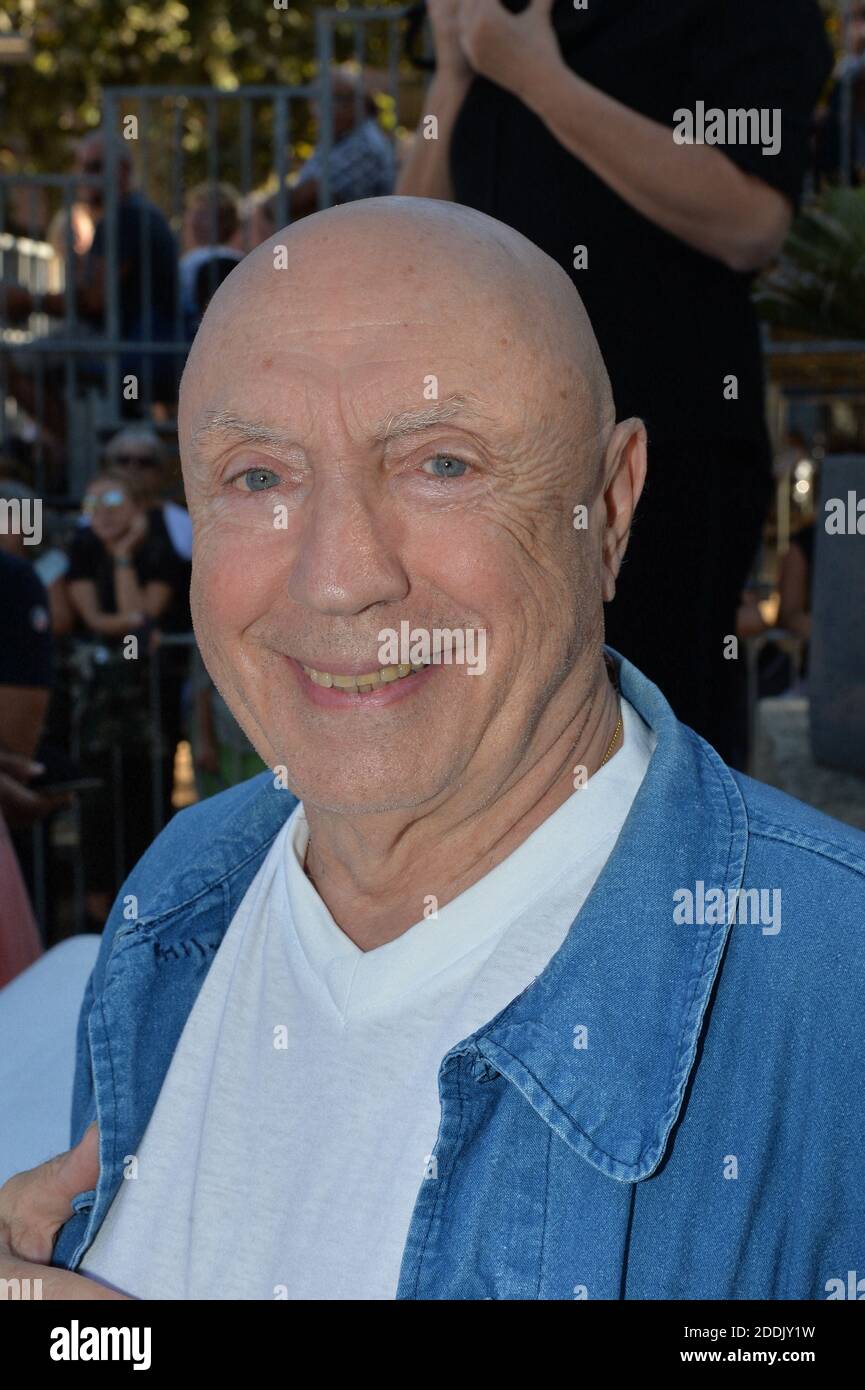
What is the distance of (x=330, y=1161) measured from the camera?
5.47ft

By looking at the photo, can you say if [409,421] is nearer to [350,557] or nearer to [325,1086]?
[350,557]

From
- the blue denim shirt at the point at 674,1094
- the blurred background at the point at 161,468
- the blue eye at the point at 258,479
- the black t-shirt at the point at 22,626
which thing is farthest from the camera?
the black t-shirt at the point at 22,626

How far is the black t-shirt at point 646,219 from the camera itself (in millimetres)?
2611

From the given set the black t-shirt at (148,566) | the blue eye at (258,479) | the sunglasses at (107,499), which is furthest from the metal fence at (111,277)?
the blue eye at (258,479)

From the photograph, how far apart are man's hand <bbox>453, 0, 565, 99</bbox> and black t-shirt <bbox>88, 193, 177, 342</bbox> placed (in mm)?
5341

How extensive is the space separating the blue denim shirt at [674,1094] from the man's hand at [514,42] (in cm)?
143

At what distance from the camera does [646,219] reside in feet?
8.89

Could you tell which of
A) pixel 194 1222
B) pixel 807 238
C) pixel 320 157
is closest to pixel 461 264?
pixel 194 1222

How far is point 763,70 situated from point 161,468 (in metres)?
3.99

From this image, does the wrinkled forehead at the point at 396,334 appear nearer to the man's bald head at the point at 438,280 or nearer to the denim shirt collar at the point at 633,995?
the man's bald head at the point at 438,280

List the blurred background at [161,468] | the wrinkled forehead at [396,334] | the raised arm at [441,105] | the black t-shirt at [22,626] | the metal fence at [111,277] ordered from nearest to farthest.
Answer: the wrinkled forehead at [396,334]
the raised arm at [441,105]
the blurred background at [161,468]
the black t-shirt at [22,626]
the metal fence at [111,277]

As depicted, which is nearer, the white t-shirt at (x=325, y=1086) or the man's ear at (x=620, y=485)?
the white t-shirt at (x=325, y=1086)

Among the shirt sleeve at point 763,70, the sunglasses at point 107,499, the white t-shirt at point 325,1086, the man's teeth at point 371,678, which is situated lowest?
the white t-shirt at point 325,1086

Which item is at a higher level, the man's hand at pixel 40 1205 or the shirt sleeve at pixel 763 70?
the shirt sleeve at pixel 763 70
